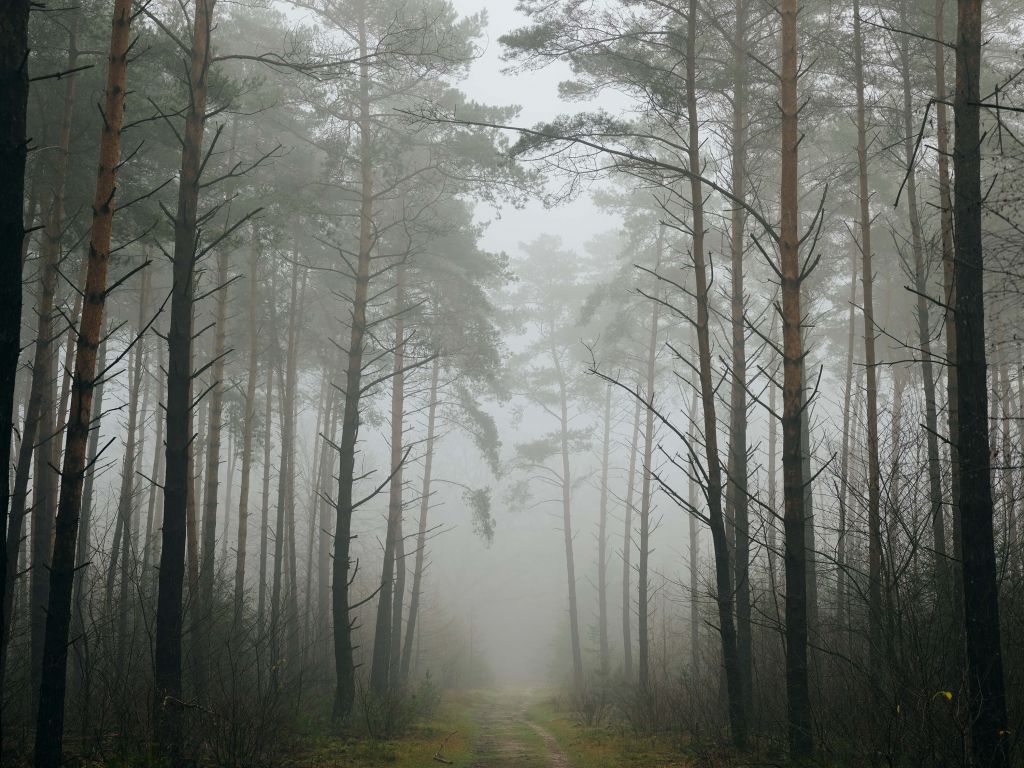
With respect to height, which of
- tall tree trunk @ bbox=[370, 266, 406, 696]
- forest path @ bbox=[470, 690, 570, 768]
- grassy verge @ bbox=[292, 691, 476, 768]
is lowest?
forest path @ bbox=[470, 690, 570, 768]

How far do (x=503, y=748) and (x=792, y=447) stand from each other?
22.8ft

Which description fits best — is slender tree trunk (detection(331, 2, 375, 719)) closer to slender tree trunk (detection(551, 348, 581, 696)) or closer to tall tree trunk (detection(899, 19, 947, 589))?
tall tree trunk (detection(899, 19, 947, 589))

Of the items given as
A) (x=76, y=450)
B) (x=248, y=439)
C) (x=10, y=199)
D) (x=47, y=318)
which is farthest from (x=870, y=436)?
(x=248, y=439)

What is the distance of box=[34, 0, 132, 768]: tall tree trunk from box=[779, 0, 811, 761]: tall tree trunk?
6044 millimetres

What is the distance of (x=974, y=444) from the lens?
5363 mm

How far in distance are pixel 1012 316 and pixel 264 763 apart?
55.9 ft

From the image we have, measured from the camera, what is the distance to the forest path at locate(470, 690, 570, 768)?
378 inches

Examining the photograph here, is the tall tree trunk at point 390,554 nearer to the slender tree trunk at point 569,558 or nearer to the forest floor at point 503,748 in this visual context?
the forest floor at point 503,748

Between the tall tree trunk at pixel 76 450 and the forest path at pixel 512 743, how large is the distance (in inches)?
204

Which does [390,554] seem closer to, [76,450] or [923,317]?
[76,450]

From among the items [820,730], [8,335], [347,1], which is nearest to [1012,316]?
[820,730]

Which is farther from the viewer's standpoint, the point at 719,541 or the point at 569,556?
the point at 569,556

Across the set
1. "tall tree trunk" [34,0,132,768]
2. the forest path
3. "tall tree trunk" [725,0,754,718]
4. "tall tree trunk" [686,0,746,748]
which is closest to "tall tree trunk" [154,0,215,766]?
"tall tree trunk" [34,0,132,768]

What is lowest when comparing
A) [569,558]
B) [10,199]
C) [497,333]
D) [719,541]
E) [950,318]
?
[569,558]
